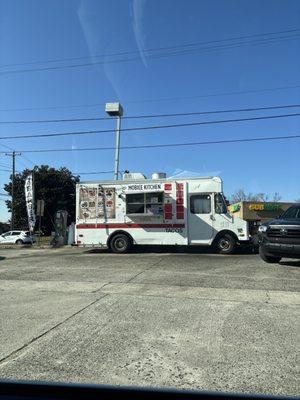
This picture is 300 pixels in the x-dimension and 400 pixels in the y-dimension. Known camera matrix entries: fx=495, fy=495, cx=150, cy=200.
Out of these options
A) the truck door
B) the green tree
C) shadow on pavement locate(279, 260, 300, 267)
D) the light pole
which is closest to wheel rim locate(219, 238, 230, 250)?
the truck door

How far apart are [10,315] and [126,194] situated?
1211 cm

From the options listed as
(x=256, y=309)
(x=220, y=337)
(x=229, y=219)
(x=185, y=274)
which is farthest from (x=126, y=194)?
(x=220, y=337)

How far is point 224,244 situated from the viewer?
61.4 ft

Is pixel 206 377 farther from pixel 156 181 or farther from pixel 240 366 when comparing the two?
pixel 156 181

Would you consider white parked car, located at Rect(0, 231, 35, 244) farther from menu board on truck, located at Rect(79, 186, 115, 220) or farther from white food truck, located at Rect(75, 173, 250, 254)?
white food truck, located at Rect(75, 173, 250, 254)

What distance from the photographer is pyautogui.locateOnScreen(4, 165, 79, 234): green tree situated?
6294 centimetres

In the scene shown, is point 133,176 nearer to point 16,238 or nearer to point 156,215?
point 156,215

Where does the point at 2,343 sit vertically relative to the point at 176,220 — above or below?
below

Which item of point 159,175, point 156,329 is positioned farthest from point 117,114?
point 156,329

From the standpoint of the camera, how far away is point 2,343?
625cm

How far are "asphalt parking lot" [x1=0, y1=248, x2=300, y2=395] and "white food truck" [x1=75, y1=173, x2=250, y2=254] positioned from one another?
651cm

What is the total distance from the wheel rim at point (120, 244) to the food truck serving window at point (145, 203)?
115 cm

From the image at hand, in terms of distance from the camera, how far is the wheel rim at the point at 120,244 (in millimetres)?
19641

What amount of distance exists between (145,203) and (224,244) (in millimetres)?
3463
